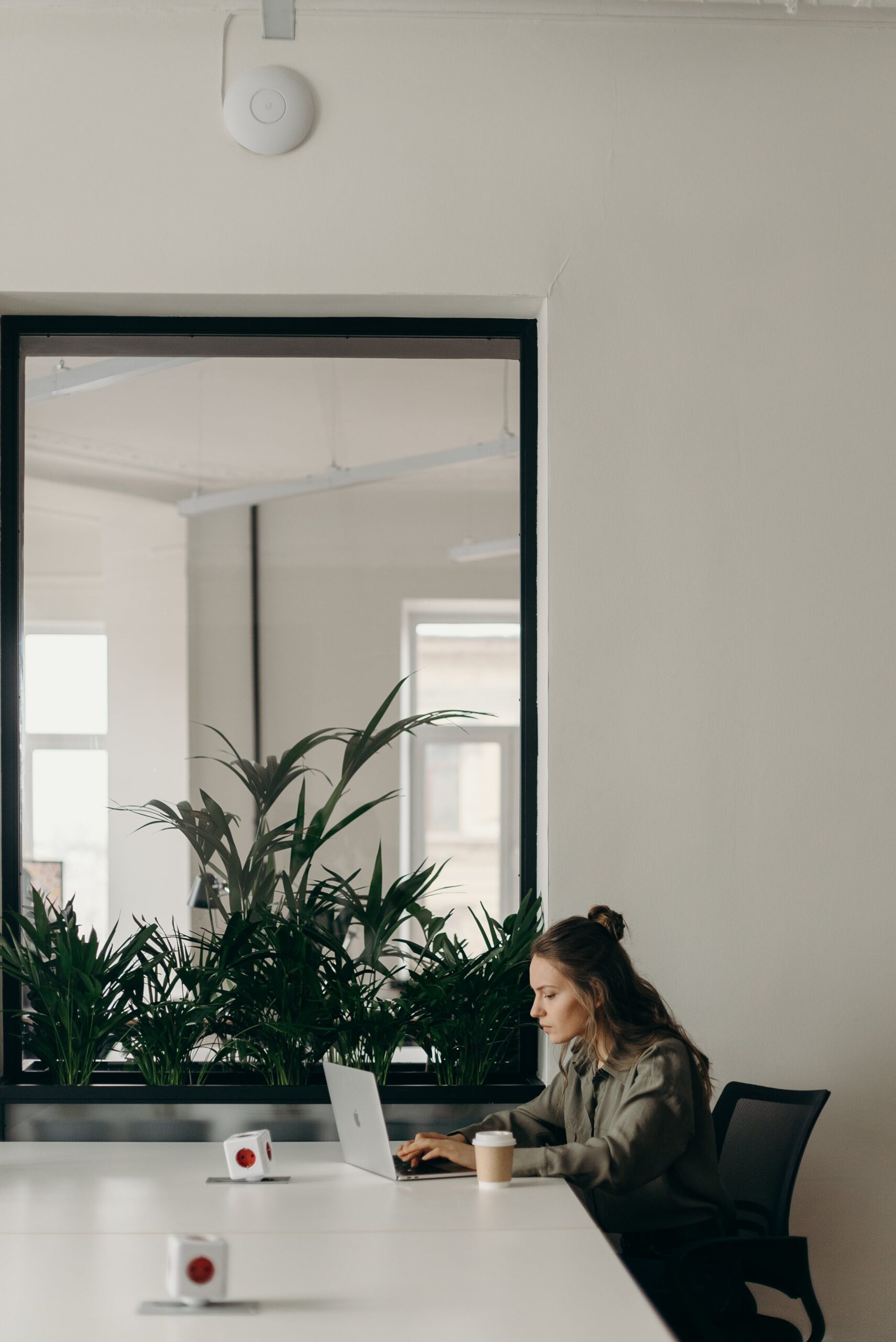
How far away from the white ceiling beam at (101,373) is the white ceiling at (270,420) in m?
0.01

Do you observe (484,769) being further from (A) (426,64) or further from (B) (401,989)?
(A) (426,64)

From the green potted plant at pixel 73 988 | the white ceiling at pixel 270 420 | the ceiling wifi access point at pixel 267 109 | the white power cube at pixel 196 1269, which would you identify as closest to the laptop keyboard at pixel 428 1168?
the white power cube at pixel 196 1269

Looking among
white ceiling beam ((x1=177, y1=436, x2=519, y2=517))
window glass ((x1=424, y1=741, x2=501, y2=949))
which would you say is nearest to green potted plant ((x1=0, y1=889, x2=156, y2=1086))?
window glass ((x1=424, y1=741, x2=501, y2=949))

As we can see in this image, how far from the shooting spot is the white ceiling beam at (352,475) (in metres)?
3.27

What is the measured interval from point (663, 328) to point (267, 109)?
115 centimetres

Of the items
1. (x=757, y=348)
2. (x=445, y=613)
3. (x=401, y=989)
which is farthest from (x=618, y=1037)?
(x=757, y=348)

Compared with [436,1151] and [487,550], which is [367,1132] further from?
[487,550]

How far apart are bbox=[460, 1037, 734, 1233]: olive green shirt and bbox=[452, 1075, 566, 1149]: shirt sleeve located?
0.56 ft

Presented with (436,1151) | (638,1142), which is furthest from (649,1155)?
(436,1151)

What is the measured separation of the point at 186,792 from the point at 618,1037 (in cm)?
137

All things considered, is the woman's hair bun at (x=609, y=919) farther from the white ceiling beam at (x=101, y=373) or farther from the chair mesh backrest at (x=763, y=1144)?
the white ceiling beam at (x=101, y=373)

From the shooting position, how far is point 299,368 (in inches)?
130

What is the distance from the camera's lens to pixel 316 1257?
1921mm

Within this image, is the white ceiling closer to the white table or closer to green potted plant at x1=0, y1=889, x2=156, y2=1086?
green potted plant at x1=0, y1=889, x2=156, y2=1086
